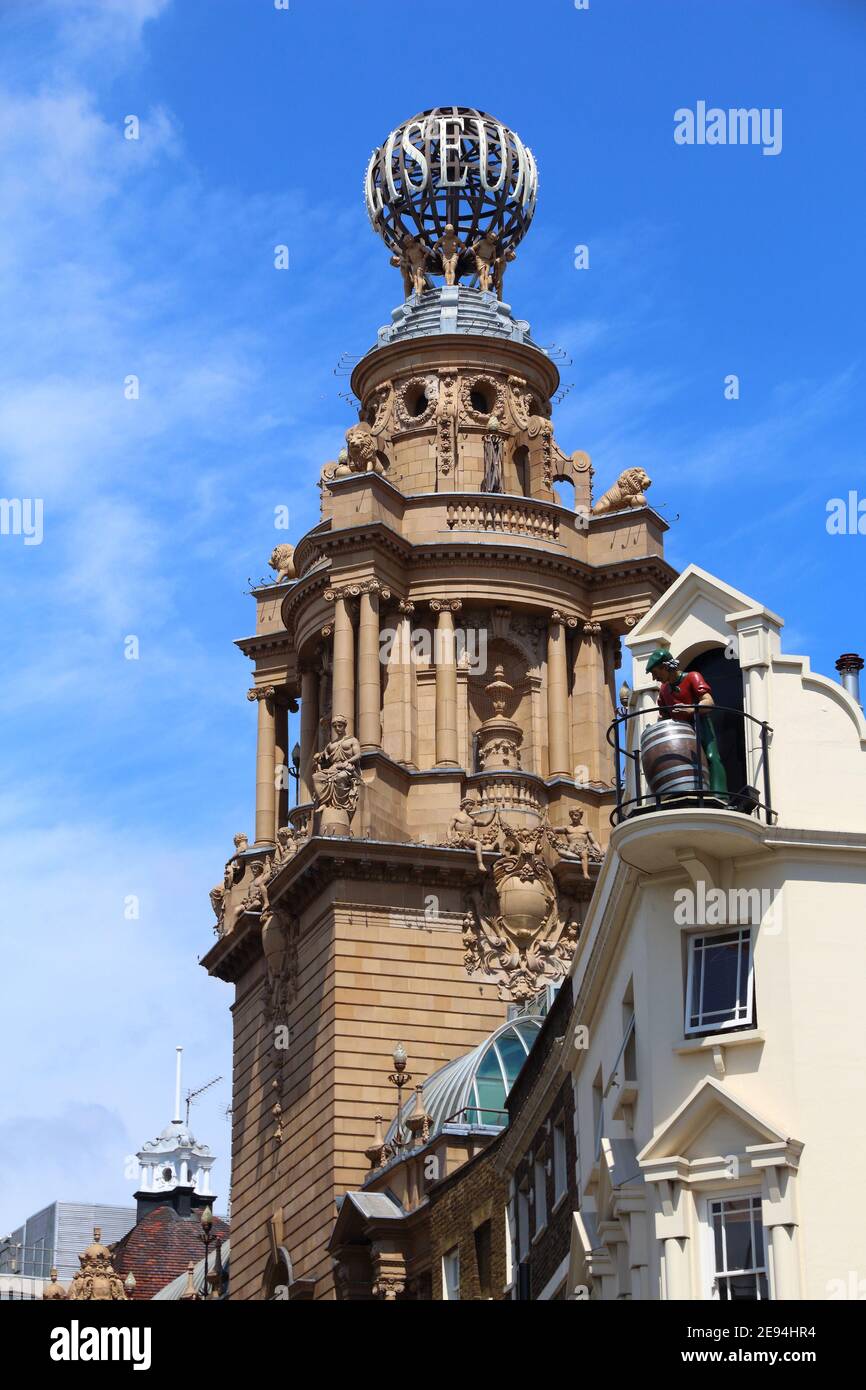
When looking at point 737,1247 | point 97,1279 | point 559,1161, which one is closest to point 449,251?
point 97,1279

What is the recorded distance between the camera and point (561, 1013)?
5603 centimetres

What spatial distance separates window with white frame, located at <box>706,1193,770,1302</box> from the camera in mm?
41188

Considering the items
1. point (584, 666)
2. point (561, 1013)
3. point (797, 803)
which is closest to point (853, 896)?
point (797, 803)

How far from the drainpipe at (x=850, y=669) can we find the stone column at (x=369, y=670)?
4318 centimetres

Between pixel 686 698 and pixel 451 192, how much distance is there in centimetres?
6104

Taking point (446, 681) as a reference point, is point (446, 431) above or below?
above

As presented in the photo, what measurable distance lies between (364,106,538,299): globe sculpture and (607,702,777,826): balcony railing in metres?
59.3

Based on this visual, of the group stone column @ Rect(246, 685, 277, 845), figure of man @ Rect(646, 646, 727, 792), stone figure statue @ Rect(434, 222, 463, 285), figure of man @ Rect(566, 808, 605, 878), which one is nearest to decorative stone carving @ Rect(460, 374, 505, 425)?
stone figure statue @ Rect(434, 222, 463, 285)

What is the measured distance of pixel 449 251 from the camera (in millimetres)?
103812

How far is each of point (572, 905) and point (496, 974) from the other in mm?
3728

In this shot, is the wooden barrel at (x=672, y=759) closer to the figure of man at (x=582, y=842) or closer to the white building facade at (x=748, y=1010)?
the white building facade at (x=748, y=1010)

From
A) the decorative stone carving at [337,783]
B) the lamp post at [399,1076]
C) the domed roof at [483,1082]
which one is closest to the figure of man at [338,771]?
the decorative stone carving at [337,783]

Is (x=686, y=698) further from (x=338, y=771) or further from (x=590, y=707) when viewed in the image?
(x=590, y=707)
